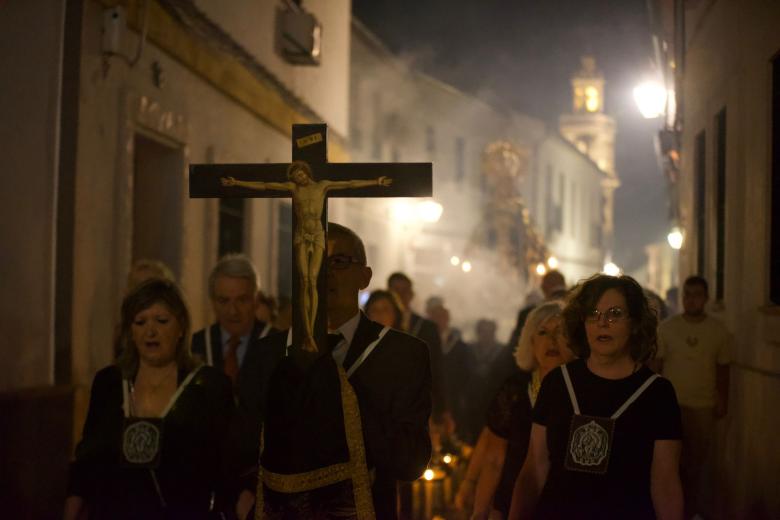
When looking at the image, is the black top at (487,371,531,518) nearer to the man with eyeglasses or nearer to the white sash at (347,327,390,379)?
the white sash at (347,327,390,379)

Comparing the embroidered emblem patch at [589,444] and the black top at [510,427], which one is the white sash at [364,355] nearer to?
the embroidered emblem patch at [589,444]

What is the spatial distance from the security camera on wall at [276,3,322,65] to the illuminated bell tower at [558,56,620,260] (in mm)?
59458

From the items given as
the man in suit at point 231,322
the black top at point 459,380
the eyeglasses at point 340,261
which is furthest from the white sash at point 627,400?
the black top at point 459,380

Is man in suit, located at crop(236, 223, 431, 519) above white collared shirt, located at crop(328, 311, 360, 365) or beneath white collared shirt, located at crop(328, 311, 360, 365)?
beneath

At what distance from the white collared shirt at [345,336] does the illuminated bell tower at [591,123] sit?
232ft

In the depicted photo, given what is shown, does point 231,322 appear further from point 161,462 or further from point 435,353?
point 435,353

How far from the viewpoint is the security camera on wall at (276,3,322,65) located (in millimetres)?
15148

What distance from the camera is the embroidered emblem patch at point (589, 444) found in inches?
162

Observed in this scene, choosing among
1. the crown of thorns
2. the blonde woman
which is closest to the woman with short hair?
the blonde woman

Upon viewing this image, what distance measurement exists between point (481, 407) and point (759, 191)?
8.10 ft

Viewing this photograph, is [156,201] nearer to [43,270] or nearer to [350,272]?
[43,270]

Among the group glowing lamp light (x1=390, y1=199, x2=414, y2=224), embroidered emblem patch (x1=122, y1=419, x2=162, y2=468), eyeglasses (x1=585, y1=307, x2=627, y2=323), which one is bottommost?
embroidered emblem patch (x1=122, y1=419, x2=162, y2=468)

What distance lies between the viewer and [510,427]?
18.1 ft

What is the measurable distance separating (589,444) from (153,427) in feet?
5.18
